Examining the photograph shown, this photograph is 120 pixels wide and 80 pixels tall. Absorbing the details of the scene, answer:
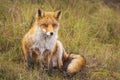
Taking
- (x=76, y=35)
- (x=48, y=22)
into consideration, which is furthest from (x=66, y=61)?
(x=76, y=35)

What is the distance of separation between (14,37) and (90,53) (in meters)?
1.62

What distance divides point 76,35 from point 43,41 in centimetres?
201

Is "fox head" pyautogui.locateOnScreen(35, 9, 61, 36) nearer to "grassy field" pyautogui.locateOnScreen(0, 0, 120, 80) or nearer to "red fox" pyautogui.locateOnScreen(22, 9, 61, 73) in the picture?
"red fox" pyautogui.locateOnScreen(22, 9, 61, 73)

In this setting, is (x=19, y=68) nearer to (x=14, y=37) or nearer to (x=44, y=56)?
(x=44, y=56)

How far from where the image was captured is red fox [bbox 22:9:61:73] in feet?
22.4

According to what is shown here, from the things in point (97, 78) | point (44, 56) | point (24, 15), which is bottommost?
point (97, 78)

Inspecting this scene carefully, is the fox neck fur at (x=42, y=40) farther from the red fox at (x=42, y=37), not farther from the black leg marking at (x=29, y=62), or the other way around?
the black leg marking at (x=29, y=62)

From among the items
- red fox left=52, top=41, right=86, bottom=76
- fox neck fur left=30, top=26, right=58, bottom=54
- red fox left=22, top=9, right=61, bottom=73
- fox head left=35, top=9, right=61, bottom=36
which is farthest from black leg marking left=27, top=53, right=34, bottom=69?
fox head left=35, top=9, right=61, bottom=36

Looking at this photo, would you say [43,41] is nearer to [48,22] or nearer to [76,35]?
[48,22]

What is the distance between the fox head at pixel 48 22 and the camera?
22.1ft

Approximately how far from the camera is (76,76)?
291 inches

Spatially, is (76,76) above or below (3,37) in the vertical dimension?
below

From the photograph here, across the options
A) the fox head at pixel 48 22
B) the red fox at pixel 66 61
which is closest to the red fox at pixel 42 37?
the fox head at pixel 48 22

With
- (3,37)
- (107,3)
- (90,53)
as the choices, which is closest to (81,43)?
(90,53)
